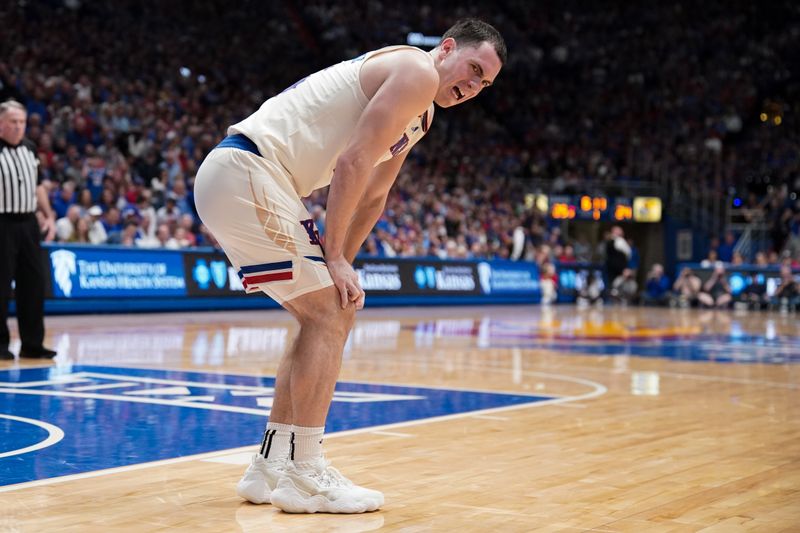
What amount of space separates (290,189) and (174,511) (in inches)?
47.4

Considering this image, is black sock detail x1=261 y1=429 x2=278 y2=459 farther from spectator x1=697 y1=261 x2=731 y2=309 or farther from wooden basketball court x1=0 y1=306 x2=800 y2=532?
spectator x1=697 y1=261 x2=731 y2=309

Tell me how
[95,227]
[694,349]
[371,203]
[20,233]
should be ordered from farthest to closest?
1. [95,227]
2. [694,349]
3. [20,233]
4. [371,203]

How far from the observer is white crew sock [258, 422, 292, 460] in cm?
401

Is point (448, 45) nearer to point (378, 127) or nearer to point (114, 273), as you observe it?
point (378, 127)

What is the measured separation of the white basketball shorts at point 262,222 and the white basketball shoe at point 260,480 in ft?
2.00

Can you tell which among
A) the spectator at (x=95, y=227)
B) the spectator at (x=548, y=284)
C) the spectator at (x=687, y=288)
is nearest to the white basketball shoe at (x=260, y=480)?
the spectator at (x=95, y=227)

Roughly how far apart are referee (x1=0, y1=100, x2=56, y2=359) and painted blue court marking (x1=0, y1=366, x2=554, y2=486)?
78cm

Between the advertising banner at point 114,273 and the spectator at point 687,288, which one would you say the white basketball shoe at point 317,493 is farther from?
the spectator at point 687,288

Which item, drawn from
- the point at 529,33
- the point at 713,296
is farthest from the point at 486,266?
the point at 529,33

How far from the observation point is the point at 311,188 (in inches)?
160

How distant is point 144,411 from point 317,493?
254 centimetres

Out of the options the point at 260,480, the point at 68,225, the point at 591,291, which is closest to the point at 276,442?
the point at 260,480

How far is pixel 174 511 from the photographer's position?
3.66m

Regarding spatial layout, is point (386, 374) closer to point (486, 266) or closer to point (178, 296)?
point (178, 296)
